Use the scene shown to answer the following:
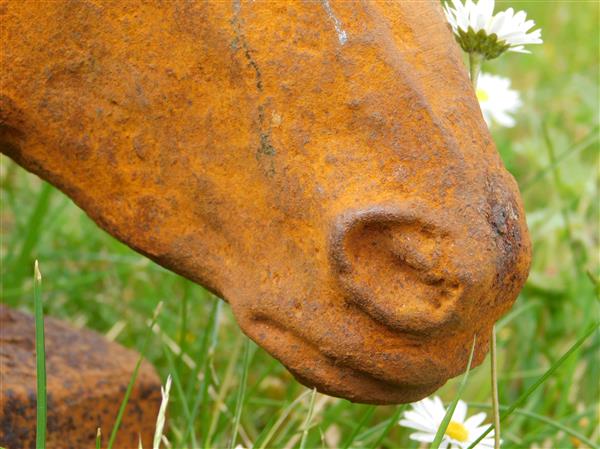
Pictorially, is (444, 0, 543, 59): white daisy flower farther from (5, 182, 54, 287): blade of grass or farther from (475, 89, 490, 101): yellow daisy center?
(5, 182, 54, 287): blade of grass

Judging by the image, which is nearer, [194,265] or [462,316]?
[462,316]

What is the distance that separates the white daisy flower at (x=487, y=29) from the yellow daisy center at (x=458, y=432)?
1.75ft

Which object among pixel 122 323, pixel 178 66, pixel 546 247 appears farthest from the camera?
pixel 546 247

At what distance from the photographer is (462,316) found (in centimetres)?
106

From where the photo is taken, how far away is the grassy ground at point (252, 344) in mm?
1804

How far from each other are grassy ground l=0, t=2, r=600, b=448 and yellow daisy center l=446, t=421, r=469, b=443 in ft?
Result: 0.41

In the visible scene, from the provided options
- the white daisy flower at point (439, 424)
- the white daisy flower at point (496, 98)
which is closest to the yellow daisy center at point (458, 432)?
the white daisy flower at point (439, 424)

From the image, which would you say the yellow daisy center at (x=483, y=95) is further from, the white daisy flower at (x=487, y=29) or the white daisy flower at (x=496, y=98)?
the white daisy flower at (x=487, y=29)

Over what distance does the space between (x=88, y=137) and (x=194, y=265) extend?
0.69 feet

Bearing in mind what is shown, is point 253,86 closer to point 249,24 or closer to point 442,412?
point 249,24

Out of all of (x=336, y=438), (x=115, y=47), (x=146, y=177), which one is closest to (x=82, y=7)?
(x=115, y=47)

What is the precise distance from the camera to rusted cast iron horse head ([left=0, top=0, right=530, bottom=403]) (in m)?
1.05

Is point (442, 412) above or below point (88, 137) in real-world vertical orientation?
below

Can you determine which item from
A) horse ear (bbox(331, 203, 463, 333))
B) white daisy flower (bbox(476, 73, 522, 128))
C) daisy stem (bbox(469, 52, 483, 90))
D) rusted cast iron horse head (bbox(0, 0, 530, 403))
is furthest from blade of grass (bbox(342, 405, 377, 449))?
white daisy flower (bbox(476, 73, 522, 128))
